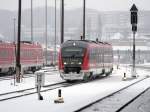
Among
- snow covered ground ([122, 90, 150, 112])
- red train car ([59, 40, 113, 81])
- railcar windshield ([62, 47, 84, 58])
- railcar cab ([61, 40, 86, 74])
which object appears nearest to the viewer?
snow covered ground ([122, 90, 150, 112])

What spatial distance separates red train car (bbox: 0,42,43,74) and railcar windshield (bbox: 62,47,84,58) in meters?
9.09

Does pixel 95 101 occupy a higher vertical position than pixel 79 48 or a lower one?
lower

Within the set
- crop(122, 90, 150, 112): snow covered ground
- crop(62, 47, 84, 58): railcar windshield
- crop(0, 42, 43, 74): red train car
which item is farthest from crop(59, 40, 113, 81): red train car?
crop(122, 90, 150, 112): snow covered ground

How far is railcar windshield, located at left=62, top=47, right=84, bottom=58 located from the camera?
133ft

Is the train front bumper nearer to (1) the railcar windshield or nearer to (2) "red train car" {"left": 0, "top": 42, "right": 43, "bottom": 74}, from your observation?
(1) the railcar windshield

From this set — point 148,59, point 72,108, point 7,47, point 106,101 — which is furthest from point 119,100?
point 148,59

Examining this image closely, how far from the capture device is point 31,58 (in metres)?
56.8

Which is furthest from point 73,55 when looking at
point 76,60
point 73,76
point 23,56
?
point 23,56

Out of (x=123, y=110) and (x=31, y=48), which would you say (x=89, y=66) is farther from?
(x=123, y=110)

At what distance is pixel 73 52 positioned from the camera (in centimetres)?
4062

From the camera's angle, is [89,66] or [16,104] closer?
[16,104]

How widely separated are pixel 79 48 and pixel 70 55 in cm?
92

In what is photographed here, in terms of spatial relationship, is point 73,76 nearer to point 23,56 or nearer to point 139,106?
point 23,56

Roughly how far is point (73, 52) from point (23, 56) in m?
13.8
